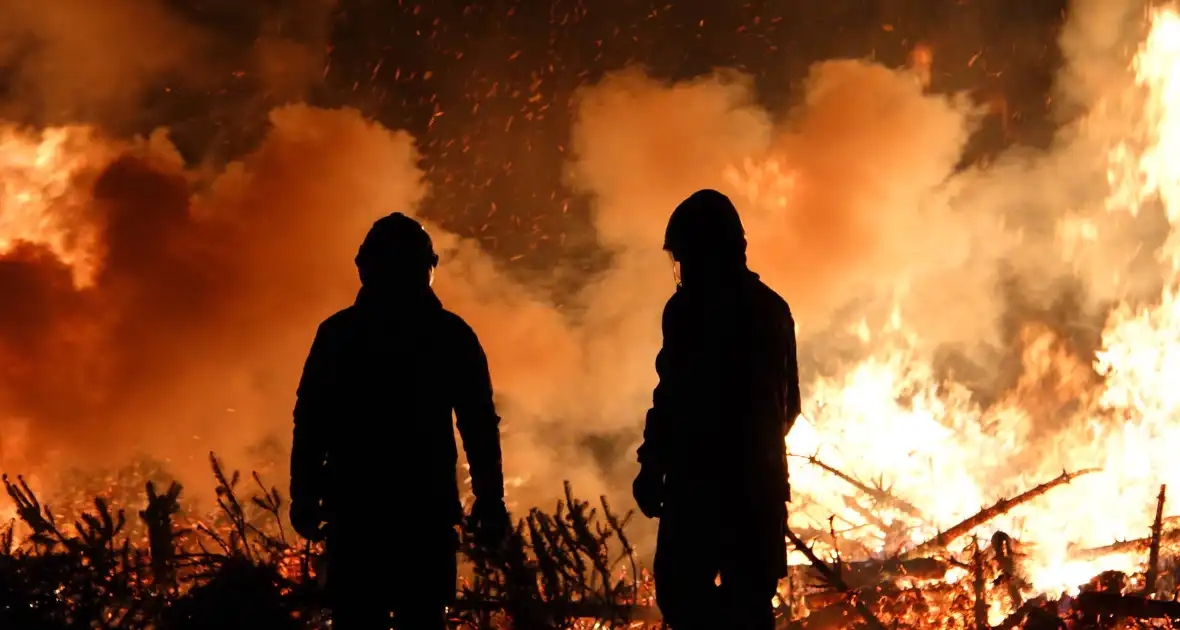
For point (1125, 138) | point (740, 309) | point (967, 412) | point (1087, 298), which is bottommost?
point (740, 309)

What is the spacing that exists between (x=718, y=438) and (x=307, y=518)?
1754 mm

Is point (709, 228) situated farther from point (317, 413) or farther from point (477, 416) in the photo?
point (317, 413)

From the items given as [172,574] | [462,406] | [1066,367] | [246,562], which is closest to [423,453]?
[462,406]

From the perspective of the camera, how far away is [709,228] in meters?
3.54

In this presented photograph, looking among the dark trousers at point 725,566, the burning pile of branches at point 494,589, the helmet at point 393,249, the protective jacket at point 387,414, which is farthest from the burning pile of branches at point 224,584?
the helmet at point 393,249

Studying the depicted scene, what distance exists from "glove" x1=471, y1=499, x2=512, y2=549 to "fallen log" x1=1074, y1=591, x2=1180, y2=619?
3.69m

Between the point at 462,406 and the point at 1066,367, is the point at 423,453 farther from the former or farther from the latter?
the point at 1066,367

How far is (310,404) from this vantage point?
3572 mm

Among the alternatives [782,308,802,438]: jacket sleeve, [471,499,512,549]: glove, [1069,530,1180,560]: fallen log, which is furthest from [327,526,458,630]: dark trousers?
[1069,530,1180,560]: fallen log

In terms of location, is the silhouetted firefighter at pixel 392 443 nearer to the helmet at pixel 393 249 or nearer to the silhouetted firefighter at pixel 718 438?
the helmet at pixel 393 249

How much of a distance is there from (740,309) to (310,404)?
1876 mm

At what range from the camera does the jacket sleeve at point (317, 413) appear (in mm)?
3547

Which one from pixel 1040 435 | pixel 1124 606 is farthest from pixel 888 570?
pixel 1040 435

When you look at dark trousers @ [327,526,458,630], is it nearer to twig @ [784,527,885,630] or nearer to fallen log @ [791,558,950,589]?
twig @ [784,527,885,630]
